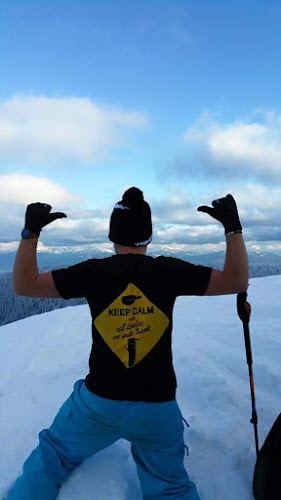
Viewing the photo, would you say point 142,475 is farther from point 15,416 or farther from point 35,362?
point 35,362

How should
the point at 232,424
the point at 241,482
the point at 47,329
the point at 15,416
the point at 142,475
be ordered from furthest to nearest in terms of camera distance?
the point at 47,329 → the point at 15,416 → the point at 232,424 → the point at 241,482 → the point at 142,475

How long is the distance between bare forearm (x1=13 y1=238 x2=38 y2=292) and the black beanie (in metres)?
0.50

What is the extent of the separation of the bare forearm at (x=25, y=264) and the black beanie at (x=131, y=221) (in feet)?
1.63

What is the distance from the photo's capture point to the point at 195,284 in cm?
193

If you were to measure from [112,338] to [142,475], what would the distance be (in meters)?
0.93

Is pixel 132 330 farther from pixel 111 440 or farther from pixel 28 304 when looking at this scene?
pixel 28 304

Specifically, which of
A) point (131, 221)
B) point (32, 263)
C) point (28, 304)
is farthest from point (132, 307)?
point (28, 304)

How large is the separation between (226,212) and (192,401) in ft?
8.03

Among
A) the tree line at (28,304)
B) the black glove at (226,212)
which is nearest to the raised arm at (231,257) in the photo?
the black glove at (226,212)

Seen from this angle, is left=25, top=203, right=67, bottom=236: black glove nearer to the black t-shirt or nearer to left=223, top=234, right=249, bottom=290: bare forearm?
the black t-shirt

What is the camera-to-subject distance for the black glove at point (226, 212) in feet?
6.26

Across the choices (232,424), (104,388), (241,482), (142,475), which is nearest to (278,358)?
(232,424)

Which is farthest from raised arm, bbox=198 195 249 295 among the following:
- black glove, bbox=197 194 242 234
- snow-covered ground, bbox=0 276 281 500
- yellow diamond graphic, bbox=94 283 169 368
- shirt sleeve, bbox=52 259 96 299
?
snow-covered ground, bbox=0 276 281 500

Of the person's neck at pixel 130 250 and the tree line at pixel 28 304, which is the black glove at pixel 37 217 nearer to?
the person's neck at pixel 130 250
